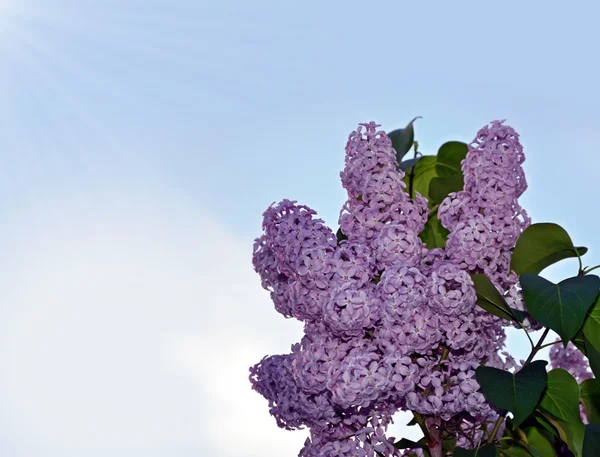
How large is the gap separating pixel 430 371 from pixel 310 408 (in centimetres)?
28

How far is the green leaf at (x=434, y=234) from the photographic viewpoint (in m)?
2.21

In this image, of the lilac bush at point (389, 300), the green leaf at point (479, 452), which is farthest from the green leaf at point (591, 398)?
the green leaf at point (479, 452)

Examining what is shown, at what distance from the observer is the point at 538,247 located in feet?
5.91

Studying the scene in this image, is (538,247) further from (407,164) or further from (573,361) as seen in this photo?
(573,361)

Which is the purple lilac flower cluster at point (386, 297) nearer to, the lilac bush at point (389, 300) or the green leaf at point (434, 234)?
the lilac bush at point (389, 300)

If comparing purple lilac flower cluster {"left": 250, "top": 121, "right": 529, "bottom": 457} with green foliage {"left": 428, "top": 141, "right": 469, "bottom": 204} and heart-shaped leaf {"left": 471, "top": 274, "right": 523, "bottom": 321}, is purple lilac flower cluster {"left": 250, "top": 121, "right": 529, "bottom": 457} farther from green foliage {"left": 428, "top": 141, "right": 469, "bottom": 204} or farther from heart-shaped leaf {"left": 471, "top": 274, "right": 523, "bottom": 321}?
green foliage {"left": 428, "top": 141, "right": 469, "bottom": 204}

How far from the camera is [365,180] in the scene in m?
1.82

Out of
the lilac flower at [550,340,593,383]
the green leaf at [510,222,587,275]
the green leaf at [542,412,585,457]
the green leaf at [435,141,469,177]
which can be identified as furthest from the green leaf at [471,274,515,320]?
the lilac flower at [550,340,593,383]

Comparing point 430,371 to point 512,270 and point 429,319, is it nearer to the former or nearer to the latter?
point 429,319

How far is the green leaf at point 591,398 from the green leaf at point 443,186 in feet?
2.05

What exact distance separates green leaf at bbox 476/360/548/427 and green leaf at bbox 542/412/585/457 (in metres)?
0.15

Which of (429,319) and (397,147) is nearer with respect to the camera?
(429,319)

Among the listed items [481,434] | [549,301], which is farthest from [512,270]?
[481,434]

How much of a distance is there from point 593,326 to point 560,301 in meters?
0.18
